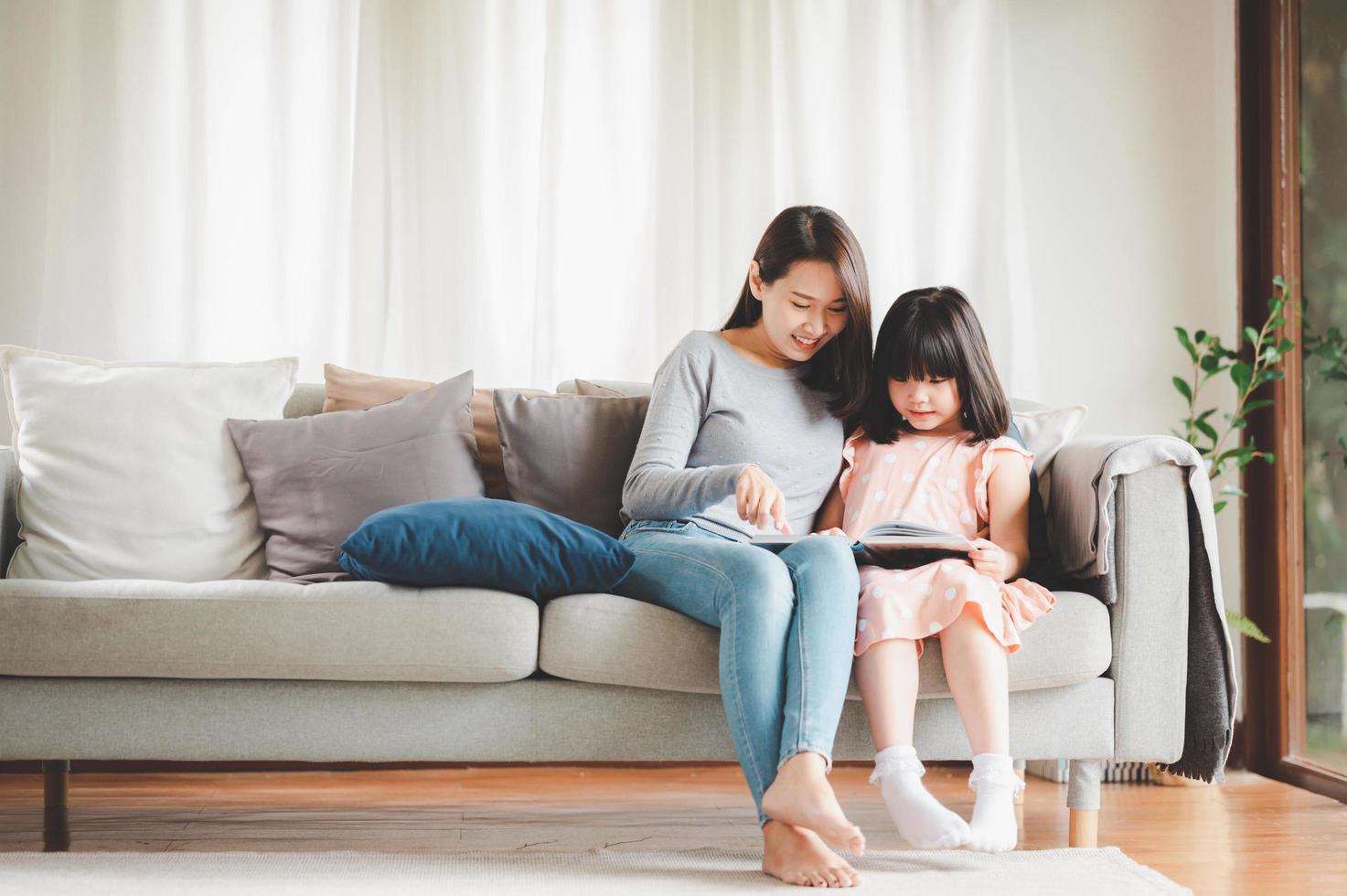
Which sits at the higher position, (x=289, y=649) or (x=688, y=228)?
(x=688, y=228)

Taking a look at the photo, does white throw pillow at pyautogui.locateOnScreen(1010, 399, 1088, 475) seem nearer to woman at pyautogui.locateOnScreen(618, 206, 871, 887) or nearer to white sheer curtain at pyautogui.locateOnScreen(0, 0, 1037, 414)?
woman at pyautogui.locateOnScreen(618, 206, 871, 887)

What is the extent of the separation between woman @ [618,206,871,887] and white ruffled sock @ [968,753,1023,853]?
19 cm

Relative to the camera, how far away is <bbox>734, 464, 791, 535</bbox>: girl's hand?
1737 millimetres

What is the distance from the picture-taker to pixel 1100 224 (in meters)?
3.12

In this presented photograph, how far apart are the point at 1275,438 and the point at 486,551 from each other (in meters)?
1.99

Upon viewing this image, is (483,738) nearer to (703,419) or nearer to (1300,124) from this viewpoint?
(703,419)

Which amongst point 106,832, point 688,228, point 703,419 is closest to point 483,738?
point 703,419

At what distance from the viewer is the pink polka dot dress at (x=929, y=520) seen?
173 cm

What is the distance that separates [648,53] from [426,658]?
1.82 meters

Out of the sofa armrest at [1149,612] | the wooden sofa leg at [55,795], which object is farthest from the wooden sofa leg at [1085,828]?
the wooden sofa leg at [55,795]

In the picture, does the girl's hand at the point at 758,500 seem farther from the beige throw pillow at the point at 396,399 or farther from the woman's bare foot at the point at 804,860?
the beige throw pillow at the point at 396,399

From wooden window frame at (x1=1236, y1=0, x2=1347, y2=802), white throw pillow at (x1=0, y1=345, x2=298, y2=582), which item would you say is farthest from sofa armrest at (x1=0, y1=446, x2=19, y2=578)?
wooden window frame at (x1=1236, y1=0, x2=1347, y2=802)

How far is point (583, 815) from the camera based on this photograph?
2.31 m

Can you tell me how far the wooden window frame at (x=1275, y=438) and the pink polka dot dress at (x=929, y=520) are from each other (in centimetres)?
110
